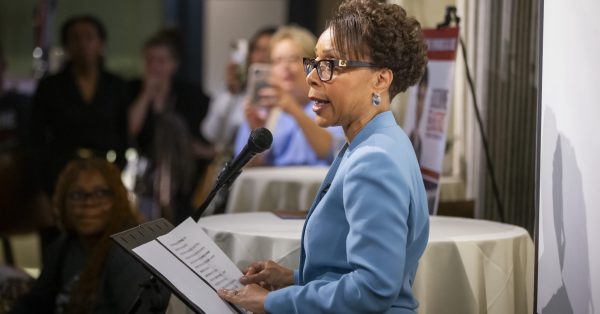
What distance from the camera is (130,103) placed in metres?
6.46

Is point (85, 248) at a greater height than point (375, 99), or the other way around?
point (375, 99)

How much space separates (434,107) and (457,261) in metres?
1.12

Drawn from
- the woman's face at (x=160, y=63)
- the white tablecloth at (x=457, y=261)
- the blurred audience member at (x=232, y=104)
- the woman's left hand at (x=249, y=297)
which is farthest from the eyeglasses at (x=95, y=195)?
the woman's face at (x=160, y=63)

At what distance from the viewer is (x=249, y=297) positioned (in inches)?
93.4

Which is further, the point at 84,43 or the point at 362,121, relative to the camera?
the point at 84,43

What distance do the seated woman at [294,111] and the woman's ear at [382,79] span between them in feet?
8.30

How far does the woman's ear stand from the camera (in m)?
2.37

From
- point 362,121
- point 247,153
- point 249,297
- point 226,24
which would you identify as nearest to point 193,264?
point 249,297

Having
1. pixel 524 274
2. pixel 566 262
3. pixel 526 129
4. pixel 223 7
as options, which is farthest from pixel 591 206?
pixel 223 7

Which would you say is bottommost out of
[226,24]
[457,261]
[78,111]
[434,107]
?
[457,261]

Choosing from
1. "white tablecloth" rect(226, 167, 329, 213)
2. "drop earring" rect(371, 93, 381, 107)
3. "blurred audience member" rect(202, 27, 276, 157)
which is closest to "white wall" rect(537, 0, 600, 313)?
"drop earring" rect(371, 93, 381, 107)

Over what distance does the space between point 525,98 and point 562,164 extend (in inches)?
57.6

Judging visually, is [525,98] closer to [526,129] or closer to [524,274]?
[526,129]

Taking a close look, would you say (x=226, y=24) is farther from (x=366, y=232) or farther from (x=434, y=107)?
(x=366, y=232)
